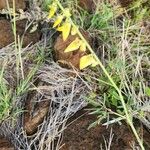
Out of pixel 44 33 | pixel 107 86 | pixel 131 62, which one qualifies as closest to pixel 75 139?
pixel 107 86

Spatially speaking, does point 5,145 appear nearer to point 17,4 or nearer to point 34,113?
point 34,113

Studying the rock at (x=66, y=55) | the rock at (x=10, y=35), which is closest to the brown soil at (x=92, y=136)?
the rock at (x=66, y=55)

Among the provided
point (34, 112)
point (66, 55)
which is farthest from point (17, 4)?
point (34, 112)

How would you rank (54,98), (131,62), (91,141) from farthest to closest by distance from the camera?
(131,62), (54,98), (91,141)

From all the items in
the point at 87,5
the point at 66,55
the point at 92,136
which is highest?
the point at 87,5

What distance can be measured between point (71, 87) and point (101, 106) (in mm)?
187

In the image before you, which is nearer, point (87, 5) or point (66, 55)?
point (66, 55)

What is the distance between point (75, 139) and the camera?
1.66 metres

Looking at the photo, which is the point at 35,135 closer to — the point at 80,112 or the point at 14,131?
the point at 14,131

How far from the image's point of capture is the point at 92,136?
1657 millimetres

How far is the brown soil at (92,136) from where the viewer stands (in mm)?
1618

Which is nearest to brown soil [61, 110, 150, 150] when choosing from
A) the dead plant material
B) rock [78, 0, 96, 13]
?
the dead plant material

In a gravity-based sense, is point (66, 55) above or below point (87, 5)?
below

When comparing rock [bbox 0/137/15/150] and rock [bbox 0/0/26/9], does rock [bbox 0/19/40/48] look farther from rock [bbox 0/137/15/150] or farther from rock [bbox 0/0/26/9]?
rock [bbox 0/137/15/150]
